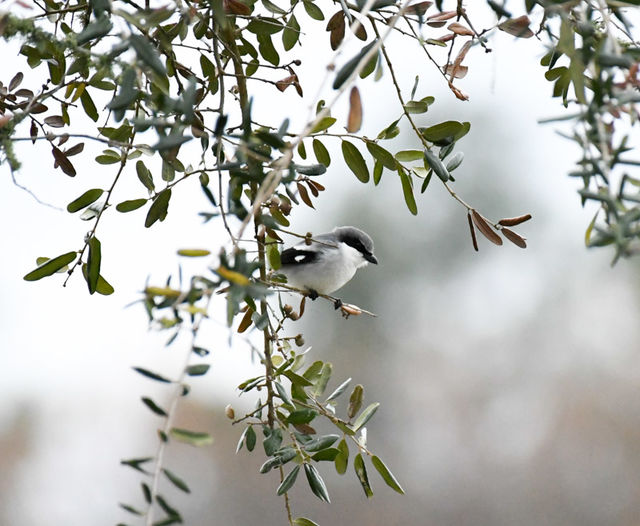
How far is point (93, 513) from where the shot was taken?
28.3 ft

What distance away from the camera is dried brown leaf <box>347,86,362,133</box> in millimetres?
723

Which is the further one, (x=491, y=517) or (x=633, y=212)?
(x=491, y=517)

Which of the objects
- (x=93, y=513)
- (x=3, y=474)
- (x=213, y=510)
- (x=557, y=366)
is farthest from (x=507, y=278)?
(x=3, y=474)

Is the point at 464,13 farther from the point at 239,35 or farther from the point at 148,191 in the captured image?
the point at 148,191

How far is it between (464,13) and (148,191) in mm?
591

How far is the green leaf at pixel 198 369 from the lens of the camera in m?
0.65

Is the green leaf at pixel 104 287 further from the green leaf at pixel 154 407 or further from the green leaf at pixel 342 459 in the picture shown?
the green leaf at pixel 154 407

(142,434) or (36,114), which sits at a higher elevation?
(36,114)

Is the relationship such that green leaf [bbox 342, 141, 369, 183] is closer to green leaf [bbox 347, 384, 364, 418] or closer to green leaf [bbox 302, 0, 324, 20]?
green leaf [bbox 302, 0, 324, 20]

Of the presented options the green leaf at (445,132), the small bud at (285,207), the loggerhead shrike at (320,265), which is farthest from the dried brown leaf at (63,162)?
the loggerhead shrike at (320,265)

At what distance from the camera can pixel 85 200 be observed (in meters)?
1.28

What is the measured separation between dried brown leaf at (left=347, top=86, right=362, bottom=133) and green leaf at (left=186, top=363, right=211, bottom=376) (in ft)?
0.83

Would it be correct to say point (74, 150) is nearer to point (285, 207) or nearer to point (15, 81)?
point (15, 81)

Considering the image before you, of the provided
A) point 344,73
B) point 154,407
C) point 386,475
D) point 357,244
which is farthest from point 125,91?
point 357,244
